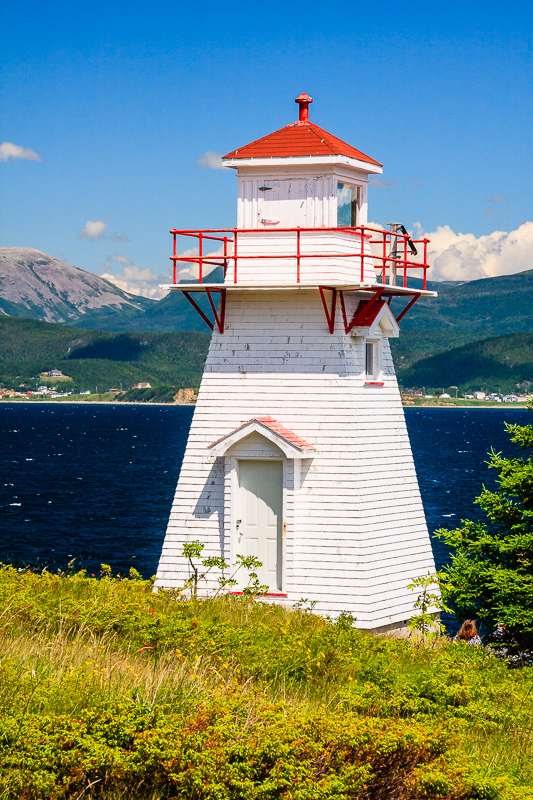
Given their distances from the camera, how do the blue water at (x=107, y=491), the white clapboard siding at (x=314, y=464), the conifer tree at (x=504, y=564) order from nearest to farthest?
the conifer tree at (x=504, y=564)
the white clapboard siding at (x=314, y=464)
the blue water at (x=107, y=491)

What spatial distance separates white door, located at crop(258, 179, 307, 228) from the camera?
1695 cm

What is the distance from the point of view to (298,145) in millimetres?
17000

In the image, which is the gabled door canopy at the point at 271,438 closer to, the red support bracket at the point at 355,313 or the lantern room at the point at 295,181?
the red support bracket at the point at 355,313

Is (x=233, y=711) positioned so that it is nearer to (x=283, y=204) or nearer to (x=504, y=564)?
(x=504, y=564)

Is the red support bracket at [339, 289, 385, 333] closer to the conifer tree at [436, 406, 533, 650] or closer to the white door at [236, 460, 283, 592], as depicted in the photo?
the white door at [236, 460, 283, 592]

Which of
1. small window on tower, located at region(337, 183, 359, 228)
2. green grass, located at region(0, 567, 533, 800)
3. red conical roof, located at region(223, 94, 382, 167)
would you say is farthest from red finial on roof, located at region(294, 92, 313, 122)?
green grass, located at region(0, 567, 533, 800)

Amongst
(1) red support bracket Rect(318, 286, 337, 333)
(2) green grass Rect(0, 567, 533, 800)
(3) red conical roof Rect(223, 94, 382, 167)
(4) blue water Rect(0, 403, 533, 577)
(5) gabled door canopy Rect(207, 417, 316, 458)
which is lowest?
(4) blue water Rect(0, 403, 533, 577)

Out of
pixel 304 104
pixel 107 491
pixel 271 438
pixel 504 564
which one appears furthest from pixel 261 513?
pixel 107 491

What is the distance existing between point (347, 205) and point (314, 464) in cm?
512

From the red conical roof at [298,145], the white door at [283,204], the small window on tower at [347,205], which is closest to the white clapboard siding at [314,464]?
the white door at [283,204]

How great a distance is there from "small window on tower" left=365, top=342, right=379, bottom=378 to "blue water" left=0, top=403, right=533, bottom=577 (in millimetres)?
14871

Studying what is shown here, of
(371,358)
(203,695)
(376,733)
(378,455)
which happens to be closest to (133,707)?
(203,695)

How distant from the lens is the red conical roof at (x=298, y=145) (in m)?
16.7

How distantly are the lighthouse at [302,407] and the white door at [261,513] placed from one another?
0.02 m
